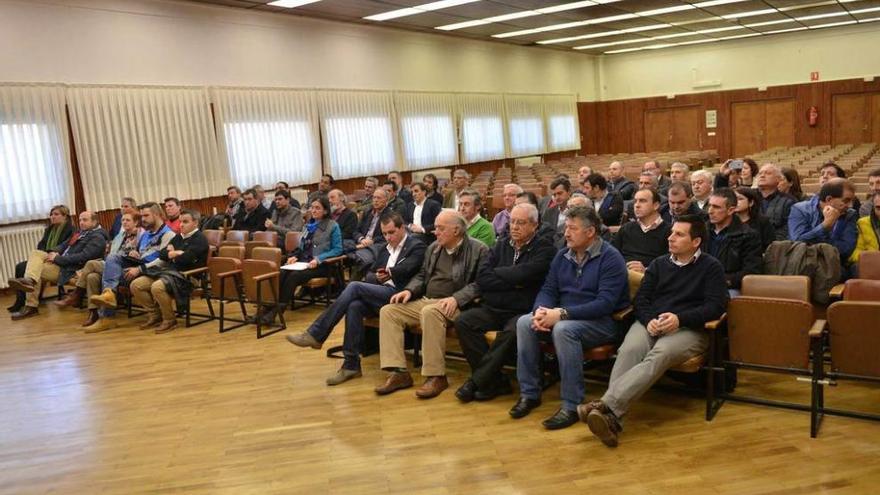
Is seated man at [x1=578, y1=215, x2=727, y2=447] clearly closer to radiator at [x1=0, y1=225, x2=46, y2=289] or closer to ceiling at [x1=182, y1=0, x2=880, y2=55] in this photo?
radiator at [x1=0, y1=225, x2=46, y2=289]

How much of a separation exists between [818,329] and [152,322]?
5.86 meters

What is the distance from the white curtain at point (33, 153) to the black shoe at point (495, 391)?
7458 mm

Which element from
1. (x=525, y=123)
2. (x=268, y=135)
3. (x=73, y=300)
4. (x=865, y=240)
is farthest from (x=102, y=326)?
(x=525, y=123)

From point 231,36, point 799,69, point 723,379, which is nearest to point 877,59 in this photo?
point 799,69

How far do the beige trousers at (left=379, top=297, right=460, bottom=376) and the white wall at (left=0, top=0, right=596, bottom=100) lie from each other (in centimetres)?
715

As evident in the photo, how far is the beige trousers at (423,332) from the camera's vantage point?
4.40 metres

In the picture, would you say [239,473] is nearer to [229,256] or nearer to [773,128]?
[229,256]

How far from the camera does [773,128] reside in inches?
776

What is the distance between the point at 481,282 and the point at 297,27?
31.3ft

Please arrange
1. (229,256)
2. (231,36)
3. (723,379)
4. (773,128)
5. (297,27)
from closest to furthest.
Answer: (723,379), (229,256), (231,36), (297,27), (773,128)

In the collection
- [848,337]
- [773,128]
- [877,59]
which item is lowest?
[848,337]

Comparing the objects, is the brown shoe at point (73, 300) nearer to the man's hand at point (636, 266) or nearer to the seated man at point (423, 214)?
the seated man at point (423, 214)

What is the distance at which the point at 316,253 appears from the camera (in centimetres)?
664

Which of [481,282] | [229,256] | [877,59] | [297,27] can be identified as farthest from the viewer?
[877,59]
